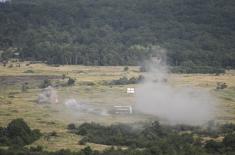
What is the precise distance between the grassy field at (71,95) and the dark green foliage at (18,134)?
2.36 feet

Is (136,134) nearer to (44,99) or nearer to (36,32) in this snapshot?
(44,99)

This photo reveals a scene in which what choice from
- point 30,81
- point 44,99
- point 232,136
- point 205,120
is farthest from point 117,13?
point 232,136

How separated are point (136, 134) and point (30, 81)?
143 ft

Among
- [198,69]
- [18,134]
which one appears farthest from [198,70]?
[18,134]

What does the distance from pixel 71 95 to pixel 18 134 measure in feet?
92.5

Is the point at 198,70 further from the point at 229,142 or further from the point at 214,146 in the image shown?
the point at 214,146

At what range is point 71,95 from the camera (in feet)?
258

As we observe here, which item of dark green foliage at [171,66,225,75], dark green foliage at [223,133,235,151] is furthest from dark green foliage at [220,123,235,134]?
dark green foliage at [171,66,225,75]

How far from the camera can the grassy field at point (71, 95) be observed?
5781cm

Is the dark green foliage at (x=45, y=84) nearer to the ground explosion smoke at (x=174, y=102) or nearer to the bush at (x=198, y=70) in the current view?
the ground explosion smoke at (x=174, y=102)

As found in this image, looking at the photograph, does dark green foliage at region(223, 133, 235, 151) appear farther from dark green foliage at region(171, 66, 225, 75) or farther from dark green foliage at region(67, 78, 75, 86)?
dark green foliage at region(171, 66, 225, 75)

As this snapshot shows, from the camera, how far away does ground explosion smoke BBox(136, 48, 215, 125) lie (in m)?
62.7

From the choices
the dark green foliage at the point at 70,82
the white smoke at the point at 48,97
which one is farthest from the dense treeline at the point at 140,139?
the dark green foliage at the point at 70,82

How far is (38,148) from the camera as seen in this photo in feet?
151
